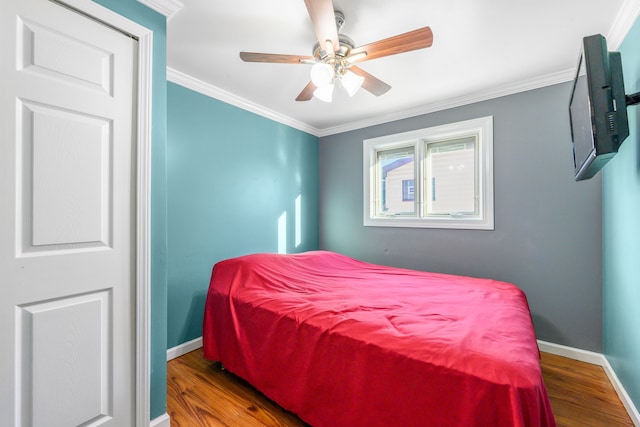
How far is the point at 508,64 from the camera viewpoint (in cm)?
225

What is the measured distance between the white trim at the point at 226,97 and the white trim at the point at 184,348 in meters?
2.29

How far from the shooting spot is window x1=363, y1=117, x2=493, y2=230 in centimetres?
279

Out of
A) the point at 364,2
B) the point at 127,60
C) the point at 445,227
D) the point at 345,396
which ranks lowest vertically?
the point at 345,396

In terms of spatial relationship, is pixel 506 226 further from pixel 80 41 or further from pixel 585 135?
pixel 80 41

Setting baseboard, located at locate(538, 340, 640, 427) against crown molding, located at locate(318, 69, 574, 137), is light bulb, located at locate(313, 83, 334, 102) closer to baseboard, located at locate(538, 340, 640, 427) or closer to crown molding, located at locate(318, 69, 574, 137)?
crown molding, located at locate(318, 69, 574, 137)

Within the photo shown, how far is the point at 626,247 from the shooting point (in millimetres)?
1700

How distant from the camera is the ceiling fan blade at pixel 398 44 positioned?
1431mm

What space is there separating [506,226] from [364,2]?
230 centimetres

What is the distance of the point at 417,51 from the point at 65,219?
238 cm

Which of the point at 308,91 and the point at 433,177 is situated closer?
the point at 308,91

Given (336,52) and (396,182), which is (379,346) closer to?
(336,52)

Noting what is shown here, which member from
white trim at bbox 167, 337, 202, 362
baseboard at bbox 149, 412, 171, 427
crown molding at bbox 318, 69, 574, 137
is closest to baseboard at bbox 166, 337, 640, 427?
white trim at bbox 167, 337, 202, 362

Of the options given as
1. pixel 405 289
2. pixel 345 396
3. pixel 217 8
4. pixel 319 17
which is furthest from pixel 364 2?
pixel 345 396

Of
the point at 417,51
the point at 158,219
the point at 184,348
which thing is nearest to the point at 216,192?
the point at 158,219
